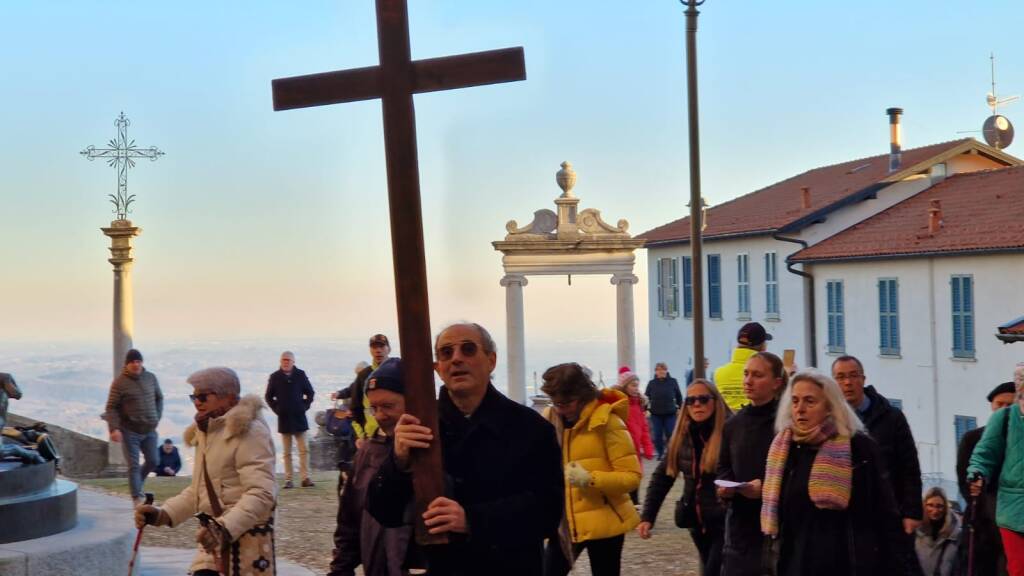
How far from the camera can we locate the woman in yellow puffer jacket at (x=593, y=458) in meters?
8.47

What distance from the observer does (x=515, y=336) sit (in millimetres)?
36312

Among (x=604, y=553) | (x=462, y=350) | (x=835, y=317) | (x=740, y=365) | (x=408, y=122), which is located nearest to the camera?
(x=408, y=122)

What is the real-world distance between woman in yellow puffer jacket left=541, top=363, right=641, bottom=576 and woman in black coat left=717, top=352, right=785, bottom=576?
0.64 metres

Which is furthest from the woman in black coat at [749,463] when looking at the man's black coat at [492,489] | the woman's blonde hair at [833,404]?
the man's black coat at [492,489]

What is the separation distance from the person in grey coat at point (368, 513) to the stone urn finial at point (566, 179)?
30973mm

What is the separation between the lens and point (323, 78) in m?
4.80

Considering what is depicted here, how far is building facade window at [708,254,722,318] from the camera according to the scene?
4559 centimetres

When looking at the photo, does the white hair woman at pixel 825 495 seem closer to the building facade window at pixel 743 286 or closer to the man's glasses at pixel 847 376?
the man's glasses at pixel 847 376

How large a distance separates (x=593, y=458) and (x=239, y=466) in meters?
2.19

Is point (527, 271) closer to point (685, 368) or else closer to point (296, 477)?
point (685, 368)

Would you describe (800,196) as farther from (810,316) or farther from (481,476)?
(481,476)

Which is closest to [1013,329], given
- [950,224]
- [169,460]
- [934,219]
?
[169,460]

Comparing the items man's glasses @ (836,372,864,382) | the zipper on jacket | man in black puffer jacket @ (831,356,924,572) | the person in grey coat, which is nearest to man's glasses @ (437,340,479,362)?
the person in grey coat

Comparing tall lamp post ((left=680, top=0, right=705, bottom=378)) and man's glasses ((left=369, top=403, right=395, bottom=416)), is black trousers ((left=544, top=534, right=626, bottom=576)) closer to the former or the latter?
man's glasses ((left=369, top=403, right=395, bottom=416))
